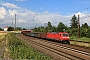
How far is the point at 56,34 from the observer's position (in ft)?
133

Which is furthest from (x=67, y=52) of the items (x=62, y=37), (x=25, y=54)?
(x=62, y=37)

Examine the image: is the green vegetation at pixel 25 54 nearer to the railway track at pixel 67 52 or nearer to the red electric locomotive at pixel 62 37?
the railway track at pixel 67 52

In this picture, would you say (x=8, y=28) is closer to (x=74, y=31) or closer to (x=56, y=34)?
(x=74, y=31)

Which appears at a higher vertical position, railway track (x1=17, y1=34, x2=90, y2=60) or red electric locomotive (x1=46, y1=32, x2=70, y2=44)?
red electric locomotive (x1=46, y1=32, x2=70, y2=44)

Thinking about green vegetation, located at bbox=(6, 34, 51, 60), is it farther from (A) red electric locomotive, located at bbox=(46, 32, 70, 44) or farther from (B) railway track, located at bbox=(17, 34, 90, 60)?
(A) red electric locomotive, located at bbox=(46, 32, 70, 44)

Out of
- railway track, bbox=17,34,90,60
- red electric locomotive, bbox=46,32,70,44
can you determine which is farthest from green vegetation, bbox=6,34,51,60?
red electric locomotive, bbox=46,32,70,44

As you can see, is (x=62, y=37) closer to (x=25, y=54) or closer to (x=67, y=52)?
(x=67, y=52)

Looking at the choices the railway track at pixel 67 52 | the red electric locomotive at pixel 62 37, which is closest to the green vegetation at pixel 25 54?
the railway track at pixel 67 52

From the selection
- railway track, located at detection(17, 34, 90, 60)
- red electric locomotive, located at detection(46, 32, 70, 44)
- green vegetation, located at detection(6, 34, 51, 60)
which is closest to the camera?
green vegetation, located at detection(6, 34, 51, 60)

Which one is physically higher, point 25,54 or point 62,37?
point 62,37

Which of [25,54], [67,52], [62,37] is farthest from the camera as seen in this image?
[62,37]

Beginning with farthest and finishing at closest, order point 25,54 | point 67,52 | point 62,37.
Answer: point 62,37 < point 67,52 < point 25,54

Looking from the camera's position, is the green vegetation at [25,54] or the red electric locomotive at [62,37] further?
the red electric locomotive at [62,37]

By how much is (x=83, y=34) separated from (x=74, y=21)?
74.4 m
